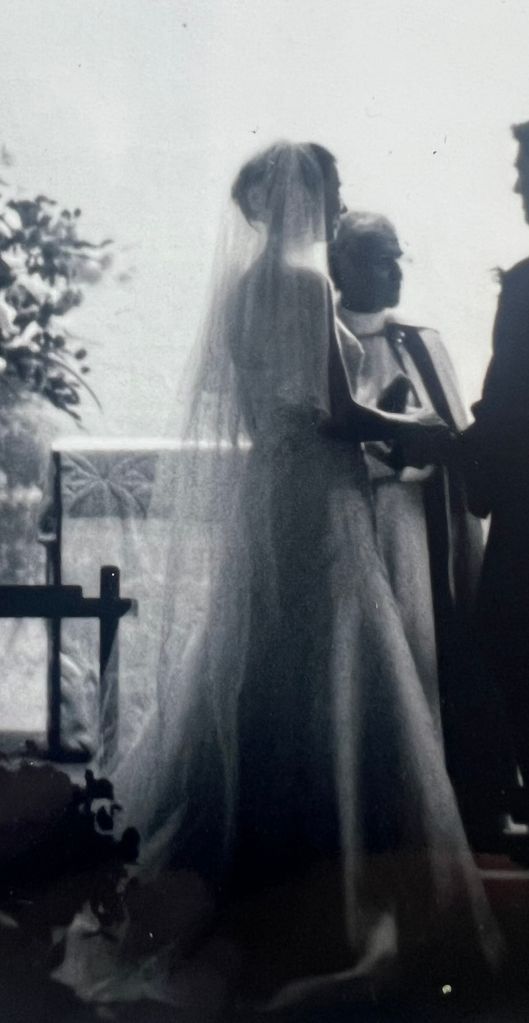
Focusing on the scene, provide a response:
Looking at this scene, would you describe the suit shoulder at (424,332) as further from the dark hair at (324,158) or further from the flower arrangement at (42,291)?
the flower arrangement at (42,291)

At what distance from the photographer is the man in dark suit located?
8.77 ft

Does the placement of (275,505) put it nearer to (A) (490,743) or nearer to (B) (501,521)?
(B) (501,521)

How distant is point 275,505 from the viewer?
8.82ft

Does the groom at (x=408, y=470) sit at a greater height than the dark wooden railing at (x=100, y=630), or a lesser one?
greater

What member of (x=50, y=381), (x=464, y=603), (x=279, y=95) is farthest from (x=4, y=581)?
(x=279, y=95)

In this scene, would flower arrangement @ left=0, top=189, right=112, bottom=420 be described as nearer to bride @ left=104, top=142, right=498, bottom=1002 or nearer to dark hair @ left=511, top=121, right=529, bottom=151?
bride @ left=104, top=142, right=498, bottom=1002

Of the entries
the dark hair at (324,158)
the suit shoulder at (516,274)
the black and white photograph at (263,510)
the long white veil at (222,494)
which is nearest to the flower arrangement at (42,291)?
the black and white photograph at (263,510)

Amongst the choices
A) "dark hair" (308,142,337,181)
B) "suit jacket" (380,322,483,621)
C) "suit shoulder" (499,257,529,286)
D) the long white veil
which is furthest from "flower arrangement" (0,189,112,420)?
"suit shoulder" (499,257,529,286)

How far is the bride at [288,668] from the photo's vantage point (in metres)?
2.57

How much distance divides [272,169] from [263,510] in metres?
0.80

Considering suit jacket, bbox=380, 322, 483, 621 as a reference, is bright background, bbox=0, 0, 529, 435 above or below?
above

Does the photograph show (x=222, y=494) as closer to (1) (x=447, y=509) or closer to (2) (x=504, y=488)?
(1) (x=447, y=509)

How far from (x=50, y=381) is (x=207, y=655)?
758mm

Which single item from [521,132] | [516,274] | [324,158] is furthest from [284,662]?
[521,132]
